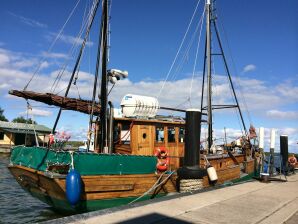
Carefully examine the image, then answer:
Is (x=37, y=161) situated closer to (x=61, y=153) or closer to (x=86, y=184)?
(x=61, y=153)

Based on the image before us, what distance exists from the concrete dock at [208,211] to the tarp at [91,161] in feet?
8.81

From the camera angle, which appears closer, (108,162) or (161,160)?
(108,162)

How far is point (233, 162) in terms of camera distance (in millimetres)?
19172

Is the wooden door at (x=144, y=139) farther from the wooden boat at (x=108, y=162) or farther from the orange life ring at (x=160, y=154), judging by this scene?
the orange life ring at (x=160, y=154)

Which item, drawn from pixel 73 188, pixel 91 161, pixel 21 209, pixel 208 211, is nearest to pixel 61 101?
pixel 21 209

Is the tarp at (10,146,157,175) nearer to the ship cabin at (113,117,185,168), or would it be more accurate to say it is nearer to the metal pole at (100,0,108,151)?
the ship cabin at (113,117,185,168)

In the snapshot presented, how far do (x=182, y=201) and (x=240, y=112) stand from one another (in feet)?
51.4

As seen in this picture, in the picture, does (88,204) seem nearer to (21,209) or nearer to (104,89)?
(104,89)

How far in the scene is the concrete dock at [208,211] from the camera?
6875 millimetres

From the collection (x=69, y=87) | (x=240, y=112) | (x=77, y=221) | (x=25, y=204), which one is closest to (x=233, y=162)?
(x=240, y=112)

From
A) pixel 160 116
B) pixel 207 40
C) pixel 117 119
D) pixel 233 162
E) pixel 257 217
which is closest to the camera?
pixel 257 217

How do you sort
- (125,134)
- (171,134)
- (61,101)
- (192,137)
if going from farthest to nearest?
(171,134) < (61,101) < (125,134) < (192,137)

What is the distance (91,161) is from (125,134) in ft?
11.4

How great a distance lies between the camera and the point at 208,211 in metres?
7.89
